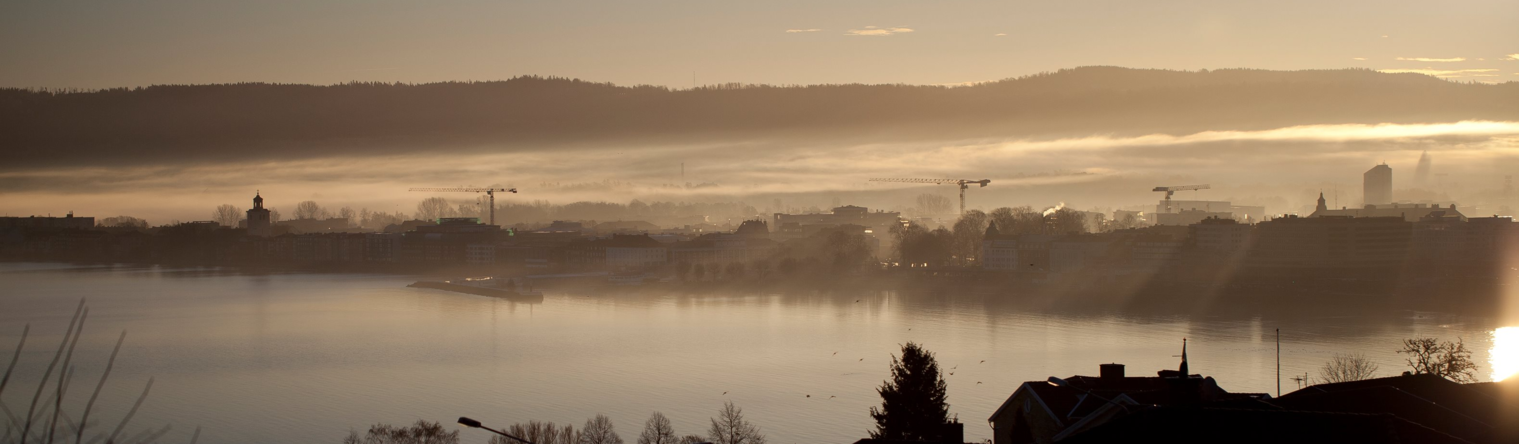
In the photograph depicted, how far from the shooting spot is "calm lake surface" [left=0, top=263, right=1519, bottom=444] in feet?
32.1

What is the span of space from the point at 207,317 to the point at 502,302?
16.4 ft

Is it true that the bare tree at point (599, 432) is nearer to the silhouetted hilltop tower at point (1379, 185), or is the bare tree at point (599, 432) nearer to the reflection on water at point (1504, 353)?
the reflection on water at point (1504, 353)

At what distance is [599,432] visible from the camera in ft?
26.9

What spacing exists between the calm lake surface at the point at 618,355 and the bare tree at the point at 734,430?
18 centimetres

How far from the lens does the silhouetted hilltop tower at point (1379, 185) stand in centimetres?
5053

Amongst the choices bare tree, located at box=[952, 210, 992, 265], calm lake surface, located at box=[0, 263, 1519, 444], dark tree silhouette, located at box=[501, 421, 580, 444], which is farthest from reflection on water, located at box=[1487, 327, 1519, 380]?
bare tree, located at box=[952, 210, 992, 265]

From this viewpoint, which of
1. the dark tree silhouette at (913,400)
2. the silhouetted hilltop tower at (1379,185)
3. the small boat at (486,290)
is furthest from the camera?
the silhouetted hilltop tower at (1379,185)

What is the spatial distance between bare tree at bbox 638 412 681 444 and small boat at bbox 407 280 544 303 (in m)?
14.0

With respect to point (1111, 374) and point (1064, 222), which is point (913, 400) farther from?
point (1064, 222)

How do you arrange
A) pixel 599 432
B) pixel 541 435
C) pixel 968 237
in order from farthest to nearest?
1. pixel 968 237
2. pixel 599 432
3. pixel 541 435

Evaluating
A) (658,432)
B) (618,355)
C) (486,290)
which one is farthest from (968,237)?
(658,432)

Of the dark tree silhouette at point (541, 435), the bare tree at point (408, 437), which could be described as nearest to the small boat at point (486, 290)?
the bare tree at point (408, 437)

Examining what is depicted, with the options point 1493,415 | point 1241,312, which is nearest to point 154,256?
point 1241,312

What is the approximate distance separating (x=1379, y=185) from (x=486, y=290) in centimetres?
4030
